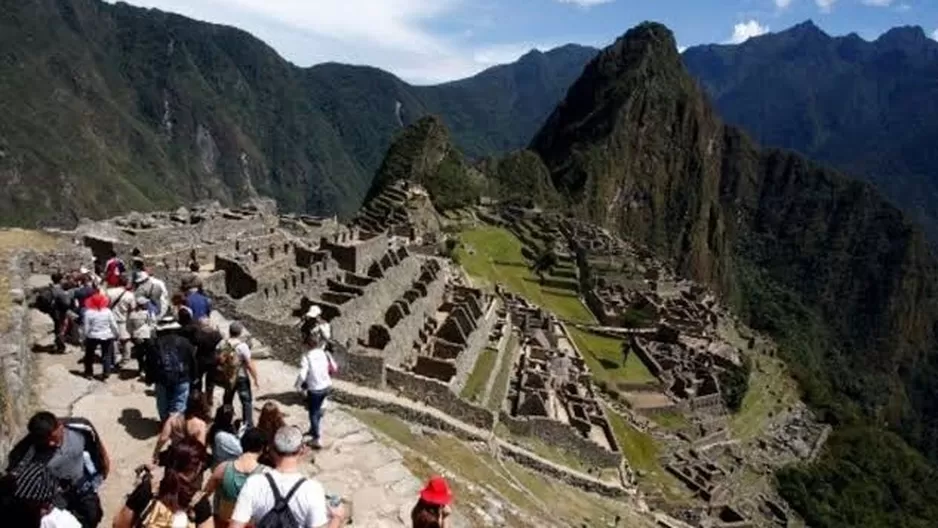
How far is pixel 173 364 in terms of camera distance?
14.0 m

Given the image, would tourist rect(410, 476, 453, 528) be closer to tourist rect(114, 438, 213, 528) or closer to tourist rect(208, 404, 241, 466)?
tourist rect(114, 438, 213, 528)

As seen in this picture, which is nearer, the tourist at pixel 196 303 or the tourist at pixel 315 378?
the tourist at pixel 315 378

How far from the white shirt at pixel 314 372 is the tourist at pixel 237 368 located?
918mm

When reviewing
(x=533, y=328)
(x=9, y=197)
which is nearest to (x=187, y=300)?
(x=533, y=328)

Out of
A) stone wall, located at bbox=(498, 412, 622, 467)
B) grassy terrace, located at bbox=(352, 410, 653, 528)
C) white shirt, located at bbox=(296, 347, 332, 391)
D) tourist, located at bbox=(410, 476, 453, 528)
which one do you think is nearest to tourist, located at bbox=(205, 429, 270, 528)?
tourist, located at bbox=(410, 476, 453, 528)

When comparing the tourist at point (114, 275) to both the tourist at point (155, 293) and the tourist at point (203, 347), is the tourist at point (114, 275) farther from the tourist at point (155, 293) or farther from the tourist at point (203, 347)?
the tourist at point (203, 347)

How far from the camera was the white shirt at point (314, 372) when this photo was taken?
15.8m

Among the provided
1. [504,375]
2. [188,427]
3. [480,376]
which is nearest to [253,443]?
[188,427]

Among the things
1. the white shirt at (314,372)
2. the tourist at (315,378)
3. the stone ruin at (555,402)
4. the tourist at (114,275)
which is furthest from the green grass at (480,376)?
the white shirt at (314,372)

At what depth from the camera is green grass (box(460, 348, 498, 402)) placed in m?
35.4

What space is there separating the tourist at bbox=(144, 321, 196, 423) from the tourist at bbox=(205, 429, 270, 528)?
167 inches

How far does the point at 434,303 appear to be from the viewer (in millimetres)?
43312

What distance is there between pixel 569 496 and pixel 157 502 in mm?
25699

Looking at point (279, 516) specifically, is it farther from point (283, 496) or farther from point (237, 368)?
point (237, 368)
